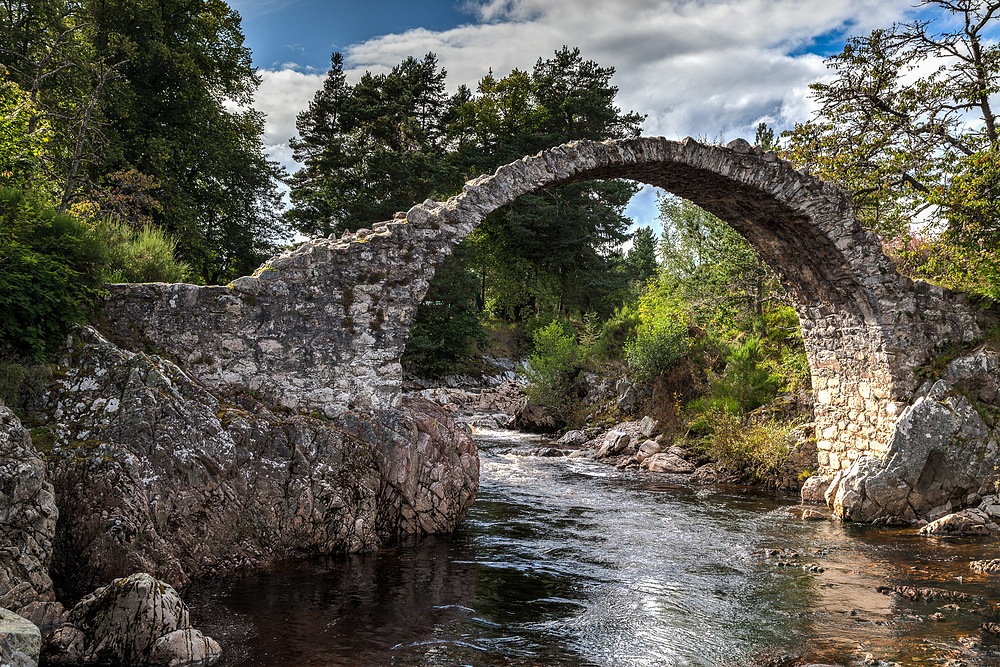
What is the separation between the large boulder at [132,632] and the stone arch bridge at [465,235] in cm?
268

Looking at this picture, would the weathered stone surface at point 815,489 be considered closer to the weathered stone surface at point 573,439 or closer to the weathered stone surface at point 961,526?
the weathered stone surface at point 961,526

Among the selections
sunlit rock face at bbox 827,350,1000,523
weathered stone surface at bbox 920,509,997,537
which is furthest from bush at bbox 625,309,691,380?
weathered stone surface at bbox 920,509,997,537

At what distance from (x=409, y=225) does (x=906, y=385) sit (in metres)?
7.06

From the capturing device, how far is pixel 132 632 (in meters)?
4.11

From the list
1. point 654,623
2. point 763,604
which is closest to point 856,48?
point 763,604

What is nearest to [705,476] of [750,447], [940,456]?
[750,447]

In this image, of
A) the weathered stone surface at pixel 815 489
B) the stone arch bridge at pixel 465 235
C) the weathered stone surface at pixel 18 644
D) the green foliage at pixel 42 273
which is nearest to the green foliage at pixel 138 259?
the green foliage at pixel 42 273

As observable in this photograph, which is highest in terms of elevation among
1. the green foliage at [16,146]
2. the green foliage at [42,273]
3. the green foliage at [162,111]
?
the green foliage at [162,111]

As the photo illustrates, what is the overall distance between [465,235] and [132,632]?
16.9ft

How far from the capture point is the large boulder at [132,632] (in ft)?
13.2

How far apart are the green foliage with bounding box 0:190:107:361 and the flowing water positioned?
8.87ft

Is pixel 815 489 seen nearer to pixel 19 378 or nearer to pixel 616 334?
pixel 19 378

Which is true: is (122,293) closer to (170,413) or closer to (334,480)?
(170,413)

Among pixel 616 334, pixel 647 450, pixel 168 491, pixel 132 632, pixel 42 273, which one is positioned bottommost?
pixel 132 632
